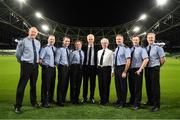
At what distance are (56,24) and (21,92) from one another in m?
31.2

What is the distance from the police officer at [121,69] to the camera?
359 inches

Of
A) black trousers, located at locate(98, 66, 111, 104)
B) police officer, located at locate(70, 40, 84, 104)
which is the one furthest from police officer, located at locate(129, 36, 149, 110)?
police officer, located at locate(70, 40, 84, 104)

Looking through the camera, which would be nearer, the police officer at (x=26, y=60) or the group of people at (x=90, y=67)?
the police officer at (x=26, y=60)

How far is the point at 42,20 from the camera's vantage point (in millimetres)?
37219

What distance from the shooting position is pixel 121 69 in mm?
9250

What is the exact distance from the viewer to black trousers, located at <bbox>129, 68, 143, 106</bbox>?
8945 millimetres

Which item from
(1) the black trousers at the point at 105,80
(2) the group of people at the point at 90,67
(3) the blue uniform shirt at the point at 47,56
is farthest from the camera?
(1) the black trousers at the point at 105,80

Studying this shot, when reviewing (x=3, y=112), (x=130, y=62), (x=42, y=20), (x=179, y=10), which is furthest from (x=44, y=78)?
(x=42, y=20)

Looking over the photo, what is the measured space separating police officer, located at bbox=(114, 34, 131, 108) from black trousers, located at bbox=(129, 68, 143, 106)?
0.23m

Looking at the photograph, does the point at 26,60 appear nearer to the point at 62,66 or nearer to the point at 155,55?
the point at 62,66

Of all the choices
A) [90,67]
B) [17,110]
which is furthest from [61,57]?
[17,110]

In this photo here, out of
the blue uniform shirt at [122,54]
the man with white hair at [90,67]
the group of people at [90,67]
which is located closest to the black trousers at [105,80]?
the group of people at [90,67]

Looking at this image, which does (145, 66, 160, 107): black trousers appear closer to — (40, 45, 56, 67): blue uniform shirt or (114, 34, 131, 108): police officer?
(114, 34, 131, 108): police officer

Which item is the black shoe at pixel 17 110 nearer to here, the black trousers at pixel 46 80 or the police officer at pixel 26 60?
the police officer at pixel 26 60
